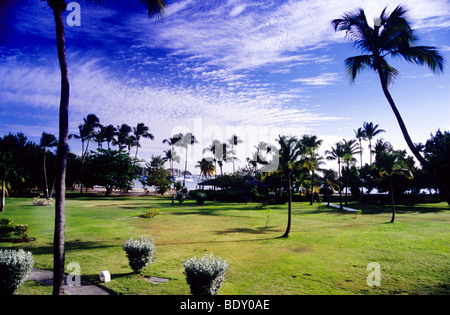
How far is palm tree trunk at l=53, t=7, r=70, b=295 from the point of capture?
6.62 meters

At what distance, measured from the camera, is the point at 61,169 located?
6.99m

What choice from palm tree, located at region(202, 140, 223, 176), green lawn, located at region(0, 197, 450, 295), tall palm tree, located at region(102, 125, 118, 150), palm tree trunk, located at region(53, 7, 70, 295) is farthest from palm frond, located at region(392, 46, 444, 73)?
tall palm tree, located at region(102, 125, 118, 150)

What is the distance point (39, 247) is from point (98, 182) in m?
48.1

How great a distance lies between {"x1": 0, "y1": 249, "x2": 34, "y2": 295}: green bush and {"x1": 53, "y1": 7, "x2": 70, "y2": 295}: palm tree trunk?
132cm

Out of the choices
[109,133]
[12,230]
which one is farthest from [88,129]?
[12,230]

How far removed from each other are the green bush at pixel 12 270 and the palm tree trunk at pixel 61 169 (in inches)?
51.8

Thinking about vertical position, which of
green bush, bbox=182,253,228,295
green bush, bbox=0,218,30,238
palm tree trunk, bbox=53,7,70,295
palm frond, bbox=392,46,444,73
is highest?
palm frond, bbox=392,46,444,73

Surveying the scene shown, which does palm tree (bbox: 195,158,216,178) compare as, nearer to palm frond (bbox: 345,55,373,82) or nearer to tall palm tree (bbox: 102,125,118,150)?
tall palm tree (bbox: 102,125,118,150)

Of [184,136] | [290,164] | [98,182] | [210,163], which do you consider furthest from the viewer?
[184,136]

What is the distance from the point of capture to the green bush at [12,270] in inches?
268

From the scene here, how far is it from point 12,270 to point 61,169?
3065mm
